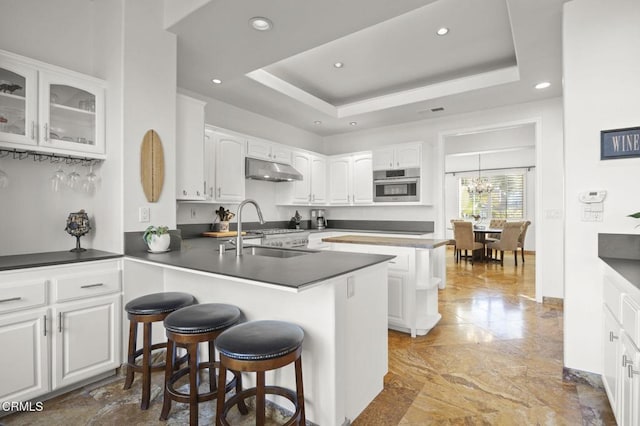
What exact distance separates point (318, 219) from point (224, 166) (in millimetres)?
2401

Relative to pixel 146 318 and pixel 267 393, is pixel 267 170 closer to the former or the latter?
pixel 146 318

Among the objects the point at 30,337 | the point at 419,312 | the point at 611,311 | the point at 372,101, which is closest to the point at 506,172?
the point at 372,101

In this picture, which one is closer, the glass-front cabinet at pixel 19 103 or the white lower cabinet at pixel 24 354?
the white lower cabinet at pixel 24 354

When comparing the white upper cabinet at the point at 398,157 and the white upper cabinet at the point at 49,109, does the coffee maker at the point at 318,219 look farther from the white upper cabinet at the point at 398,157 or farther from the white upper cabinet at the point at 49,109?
the white upper cabinet at the point at 49,109

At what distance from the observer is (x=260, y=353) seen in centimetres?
138

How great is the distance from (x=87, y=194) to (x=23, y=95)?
2.67 feet

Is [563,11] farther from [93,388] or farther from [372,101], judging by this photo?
[93,388]

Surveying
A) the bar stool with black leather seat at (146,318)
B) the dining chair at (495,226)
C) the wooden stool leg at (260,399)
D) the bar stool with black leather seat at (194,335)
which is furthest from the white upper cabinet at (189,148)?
the dining chair at (495,226)

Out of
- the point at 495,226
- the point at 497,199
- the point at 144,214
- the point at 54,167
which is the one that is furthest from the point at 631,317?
the point at 497,199

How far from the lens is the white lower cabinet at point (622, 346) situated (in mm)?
1289

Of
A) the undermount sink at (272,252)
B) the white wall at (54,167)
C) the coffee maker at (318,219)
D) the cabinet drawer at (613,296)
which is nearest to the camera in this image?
→ the cabinet drawer at (613,296)

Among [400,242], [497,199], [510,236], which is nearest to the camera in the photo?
[400,242]

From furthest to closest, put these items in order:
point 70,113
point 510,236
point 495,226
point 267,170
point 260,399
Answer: point 495,226, point 510,236, point 267,170, point 70,113, point 260,399

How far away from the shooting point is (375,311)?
2.01m
